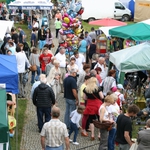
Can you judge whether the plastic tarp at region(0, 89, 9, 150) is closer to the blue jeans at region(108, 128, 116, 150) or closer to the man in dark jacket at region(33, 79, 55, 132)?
the blue jeans at region(108, 128, 116, 150)

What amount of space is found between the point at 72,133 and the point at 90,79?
1587 millimetres

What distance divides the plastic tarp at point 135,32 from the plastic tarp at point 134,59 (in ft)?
8.35

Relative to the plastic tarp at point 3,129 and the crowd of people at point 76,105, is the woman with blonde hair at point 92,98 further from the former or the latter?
the plastic tarp at point 3,129

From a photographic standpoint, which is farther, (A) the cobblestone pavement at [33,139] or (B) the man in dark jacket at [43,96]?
(B) the man in dark jacket at [43,96]

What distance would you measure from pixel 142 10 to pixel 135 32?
1946cm

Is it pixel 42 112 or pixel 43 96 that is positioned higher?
pixel 43 96

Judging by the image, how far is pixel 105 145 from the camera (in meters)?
9.63

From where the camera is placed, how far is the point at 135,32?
16.1m

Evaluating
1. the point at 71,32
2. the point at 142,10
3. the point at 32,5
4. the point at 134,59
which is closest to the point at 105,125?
the point at 134,59

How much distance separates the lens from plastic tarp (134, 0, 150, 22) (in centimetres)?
3444

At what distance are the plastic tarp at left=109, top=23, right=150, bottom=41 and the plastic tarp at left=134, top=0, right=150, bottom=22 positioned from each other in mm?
18401

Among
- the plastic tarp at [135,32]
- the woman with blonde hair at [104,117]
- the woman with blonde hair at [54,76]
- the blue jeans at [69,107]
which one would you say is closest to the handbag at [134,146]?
the woman with blonde hair at [104,117]

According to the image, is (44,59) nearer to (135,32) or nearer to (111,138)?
(135,32)

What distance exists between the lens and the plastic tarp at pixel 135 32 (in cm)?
1584
